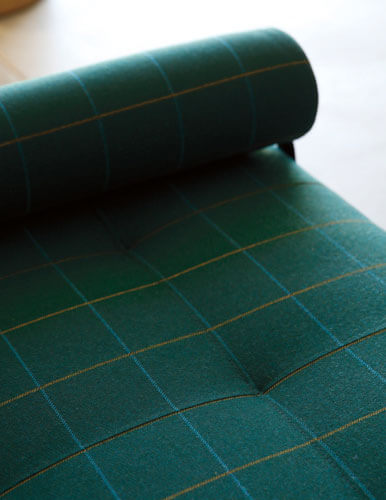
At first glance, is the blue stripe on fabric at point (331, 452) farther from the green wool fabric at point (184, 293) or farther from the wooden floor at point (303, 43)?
the wooden floor at point (303, 43)

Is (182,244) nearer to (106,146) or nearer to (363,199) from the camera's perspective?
(106,146)

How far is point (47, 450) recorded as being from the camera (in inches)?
38.9

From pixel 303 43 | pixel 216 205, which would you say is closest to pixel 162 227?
pixel 216 205

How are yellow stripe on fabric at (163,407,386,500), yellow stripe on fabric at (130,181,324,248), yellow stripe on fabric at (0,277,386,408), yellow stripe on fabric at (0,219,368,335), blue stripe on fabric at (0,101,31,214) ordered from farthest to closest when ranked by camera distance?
yellow stripe on fabric at (130,181,324,248), blue stripe on fabric at (0,101,31,214), yellow stripe on fabric at (0,219,368,335), yellow stripe on fabric at (0,277,386,408), yellow stripe on fabric at (163,407,386,500)

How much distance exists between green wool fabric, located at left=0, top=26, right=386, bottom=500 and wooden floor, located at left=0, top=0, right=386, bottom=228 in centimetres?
82

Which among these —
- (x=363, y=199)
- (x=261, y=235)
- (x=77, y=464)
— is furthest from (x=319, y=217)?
(x=363, y=199)

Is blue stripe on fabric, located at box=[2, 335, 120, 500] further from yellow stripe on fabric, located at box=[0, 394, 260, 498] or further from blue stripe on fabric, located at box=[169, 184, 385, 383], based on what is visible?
blue stripe on fabric, located at box=[169, 184, 385, 383]

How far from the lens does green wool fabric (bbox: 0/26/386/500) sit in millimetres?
984

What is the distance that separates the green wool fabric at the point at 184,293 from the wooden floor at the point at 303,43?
82 centimetres

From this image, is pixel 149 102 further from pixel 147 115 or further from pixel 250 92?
pixel 250 92

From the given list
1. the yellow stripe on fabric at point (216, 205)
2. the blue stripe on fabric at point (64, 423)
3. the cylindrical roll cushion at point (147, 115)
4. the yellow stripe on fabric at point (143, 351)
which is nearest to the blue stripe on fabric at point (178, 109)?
the cylindrical roll cushion at point (147, 115)

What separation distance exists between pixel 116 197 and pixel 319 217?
38 cm

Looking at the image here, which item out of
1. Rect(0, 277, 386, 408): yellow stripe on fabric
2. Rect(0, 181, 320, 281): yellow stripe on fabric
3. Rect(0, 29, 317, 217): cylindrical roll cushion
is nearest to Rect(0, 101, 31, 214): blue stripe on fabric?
Rect(0, 29, 317, 217): cylindrical roll cushion

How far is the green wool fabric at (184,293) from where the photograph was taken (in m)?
0.98
